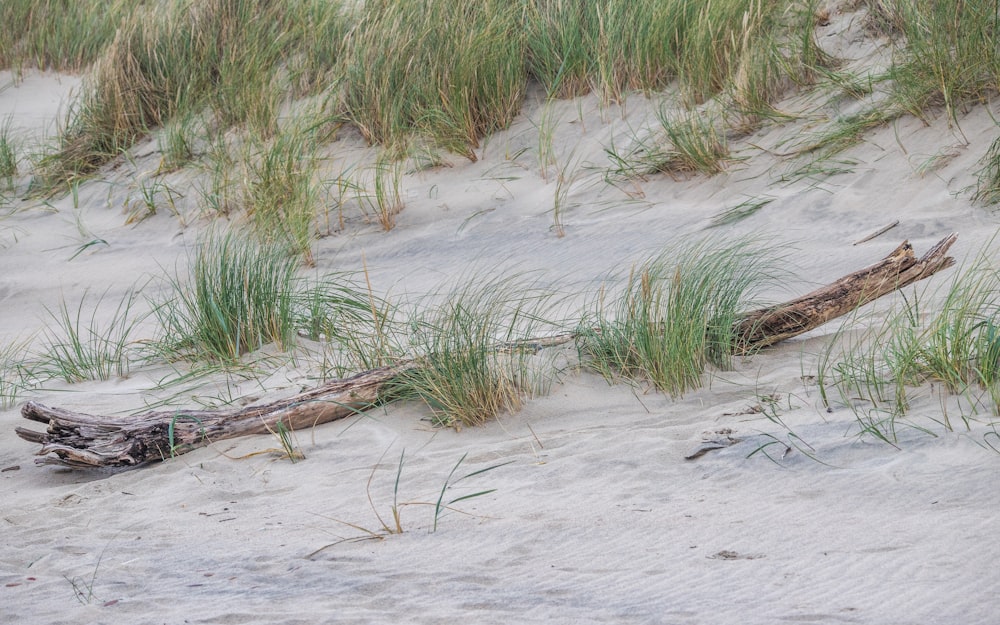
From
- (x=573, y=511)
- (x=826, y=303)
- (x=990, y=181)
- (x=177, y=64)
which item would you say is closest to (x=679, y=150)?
(x=990, y=181)

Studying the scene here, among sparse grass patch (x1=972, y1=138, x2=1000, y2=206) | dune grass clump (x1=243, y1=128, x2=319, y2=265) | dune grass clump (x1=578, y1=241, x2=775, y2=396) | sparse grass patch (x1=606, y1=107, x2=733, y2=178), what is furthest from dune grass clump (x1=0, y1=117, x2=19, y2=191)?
sparse grass patch (x1=972, y1=138, x2=1000, y2=206)

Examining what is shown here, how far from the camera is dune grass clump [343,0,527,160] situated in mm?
5453

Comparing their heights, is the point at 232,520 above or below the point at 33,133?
below

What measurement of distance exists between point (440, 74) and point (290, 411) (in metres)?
3.07

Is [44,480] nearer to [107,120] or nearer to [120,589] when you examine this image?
[120,589]

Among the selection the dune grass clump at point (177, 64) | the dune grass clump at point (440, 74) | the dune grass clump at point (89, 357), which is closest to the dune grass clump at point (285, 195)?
the dune grass clump at point (440, 74)

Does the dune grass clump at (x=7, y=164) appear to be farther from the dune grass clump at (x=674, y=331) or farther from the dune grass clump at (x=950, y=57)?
the dune grass clump at (x=950, y=57)

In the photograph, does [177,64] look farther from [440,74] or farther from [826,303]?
[826,303]

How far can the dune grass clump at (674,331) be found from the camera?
9.41ft

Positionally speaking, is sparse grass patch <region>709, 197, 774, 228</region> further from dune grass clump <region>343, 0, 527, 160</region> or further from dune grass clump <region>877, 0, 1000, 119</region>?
dune grass clump <region>343, 0, 527, 160</region>

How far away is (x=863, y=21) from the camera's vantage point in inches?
205

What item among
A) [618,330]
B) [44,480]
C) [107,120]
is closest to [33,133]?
[107,120]

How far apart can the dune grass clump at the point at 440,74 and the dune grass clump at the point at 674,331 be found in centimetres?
253

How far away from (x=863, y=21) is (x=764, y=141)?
3.30 ft
